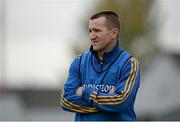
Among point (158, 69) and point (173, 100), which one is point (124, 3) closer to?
point (158, 69)

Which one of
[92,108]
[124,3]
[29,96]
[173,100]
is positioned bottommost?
[29,96]

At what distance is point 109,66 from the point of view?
723 cm

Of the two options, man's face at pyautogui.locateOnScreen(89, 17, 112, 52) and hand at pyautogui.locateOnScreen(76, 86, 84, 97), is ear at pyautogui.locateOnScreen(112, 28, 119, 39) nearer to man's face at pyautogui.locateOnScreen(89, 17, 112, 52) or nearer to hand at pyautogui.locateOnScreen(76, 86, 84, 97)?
man's face at pyautogui.locateOnScreen(89, 17, 112, 52)

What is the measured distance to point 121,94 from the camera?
7.12m

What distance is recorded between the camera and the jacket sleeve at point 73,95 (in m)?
7.29

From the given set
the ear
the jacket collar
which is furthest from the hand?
the ear

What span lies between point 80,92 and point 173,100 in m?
38.9

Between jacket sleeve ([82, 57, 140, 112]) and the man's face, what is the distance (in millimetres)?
262

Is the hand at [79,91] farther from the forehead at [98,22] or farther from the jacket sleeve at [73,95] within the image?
the forehead at [98,22]

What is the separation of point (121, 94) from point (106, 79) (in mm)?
194

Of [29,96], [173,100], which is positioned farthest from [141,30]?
[29,96]

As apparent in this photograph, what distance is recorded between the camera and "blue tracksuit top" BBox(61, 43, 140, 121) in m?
7.12

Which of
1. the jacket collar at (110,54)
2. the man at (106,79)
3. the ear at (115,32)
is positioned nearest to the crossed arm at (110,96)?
the man at (106,79)

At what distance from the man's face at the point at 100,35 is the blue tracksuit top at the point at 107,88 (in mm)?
99
